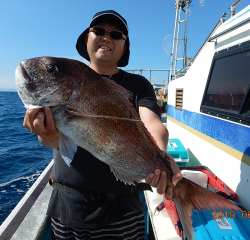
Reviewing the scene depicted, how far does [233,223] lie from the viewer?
85.4 inches

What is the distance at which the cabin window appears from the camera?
296 cm

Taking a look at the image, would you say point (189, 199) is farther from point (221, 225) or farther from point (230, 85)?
point (230, 85)

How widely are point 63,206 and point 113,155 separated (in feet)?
2.89

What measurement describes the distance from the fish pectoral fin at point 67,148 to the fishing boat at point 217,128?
1586 millimetres

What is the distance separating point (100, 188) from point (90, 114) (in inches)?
32.5

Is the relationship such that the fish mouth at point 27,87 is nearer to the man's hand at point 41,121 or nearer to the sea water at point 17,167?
the man's hand at point 41,121

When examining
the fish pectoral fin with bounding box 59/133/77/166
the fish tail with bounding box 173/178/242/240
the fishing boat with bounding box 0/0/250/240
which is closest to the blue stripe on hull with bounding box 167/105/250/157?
the fishing boat with bounding box 0/0/250/240

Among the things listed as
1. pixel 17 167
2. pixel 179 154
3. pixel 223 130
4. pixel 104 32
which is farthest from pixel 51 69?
pixel 17 167

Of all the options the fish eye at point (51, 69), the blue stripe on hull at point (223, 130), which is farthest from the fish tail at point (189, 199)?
the fish eye at point (51, 69)

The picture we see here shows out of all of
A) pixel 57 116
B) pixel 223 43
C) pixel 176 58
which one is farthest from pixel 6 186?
pixel 176 58

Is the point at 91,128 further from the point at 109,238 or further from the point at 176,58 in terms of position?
the point at 176,58

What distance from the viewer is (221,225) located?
7.04 feet

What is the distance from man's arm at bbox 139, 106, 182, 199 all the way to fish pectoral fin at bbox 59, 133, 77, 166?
2.32 feet

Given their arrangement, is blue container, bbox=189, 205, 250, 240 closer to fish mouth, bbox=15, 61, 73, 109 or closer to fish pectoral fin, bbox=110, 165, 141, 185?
fish pectoral fin, bbox=110, 165, 141, 185
